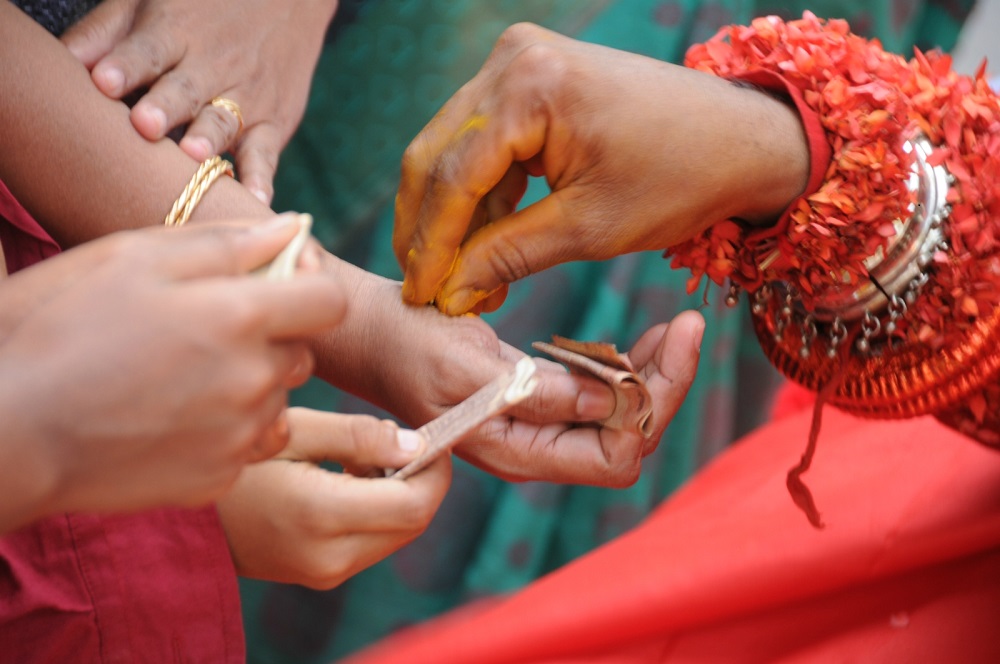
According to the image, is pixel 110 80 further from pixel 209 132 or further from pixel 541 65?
pixel 541 65

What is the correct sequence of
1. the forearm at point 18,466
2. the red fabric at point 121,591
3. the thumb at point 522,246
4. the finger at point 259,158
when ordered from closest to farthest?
the forearm at point 18,466 → the red fabric at point 121,591 → the thumb at point 522,246 → the finger at point 259,158

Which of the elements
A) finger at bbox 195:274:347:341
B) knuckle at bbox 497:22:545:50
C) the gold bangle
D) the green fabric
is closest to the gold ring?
the gold bangle

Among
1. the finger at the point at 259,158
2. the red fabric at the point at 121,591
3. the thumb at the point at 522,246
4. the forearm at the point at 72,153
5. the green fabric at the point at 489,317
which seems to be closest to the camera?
the red fabric at the point at 121,591

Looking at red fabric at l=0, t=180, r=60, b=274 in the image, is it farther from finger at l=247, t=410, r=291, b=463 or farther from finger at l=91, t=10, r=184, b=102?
finger at l=247, t=410, r=291, b=463

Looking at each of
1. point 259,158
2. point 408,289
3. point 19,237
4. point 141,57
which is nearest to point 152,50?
point 141,57

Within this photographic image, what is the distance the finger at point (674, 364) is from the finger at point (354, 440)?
0.23m

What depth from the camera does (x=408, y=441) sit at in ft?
2.02

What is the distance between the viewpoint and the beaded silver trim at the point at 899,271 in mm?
744

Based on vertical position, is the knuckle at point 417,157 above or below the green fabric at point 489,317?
above

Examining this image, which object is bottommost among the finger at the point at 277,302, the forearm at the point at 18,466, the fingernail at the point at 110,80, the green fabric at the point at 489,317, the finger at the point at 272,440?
the green fabric at the point at 489,317

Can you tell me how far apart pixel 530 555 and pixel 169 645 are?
0.68 meters

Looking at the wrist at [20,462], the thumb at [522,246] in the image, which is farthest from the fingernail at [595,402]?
the wrist at [20,462]

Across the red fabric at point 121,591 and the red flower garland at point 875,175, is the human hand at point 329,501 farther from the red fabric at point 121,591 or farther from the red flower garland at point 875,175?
the red flower garland at point 875,175

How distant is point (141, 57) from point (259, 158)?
0.51 ft
